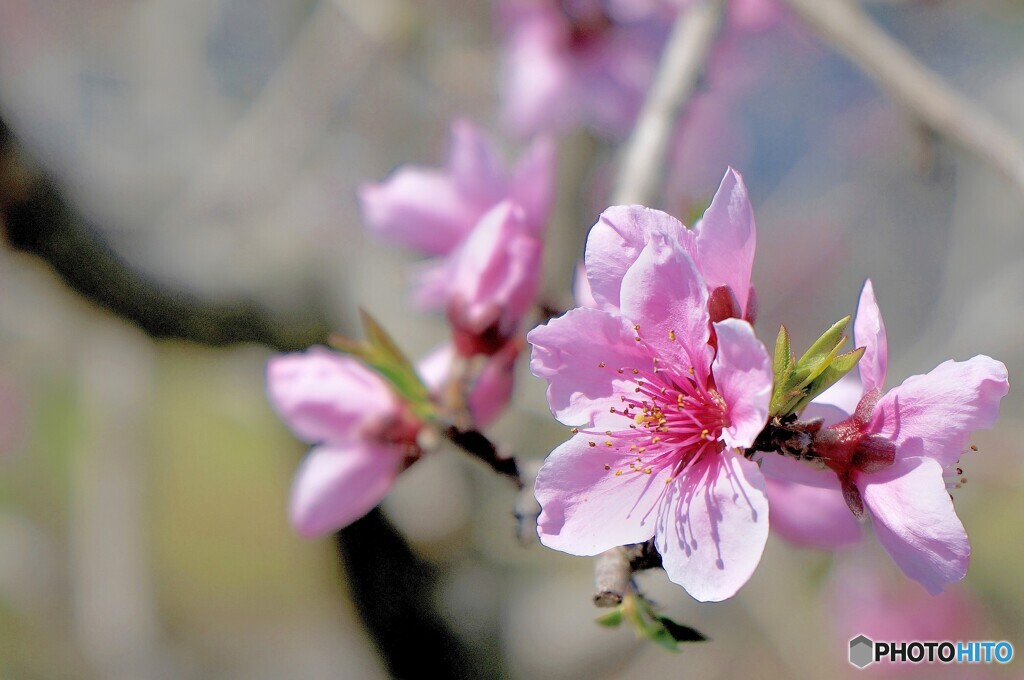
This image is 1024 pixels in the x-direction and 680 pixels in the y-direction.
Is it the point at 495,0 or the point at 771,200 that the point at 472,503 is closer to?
the point at 495,0

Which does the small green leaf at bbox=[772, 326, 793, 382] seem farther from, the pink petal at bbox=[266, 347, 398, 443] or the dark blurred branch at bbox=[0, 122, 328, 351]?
the dark blurred branch at bbox=[0, 122, 328, 351]

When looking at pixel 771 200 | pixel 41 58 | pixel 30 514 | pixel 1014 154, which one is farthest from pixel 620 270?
pixel 30 514

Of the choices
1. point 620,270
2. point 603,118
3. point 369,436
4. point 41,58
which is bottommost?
point 41,58

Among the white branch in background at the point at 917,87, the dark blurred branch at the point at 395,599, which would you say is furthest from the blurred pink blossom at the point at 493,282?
the dark blurred branch at the point at 395,599

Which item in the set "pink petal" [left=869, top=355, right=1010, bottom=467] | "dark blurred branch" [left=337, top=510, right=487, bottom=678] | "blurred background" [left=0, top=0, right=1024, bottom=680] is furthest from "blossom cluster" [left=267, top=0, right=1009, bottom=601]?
"dark blurred branch" [left=337, top=510, right=487, bottom=678]

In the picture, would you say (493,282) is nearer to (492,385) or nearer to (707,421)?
(492,385)
